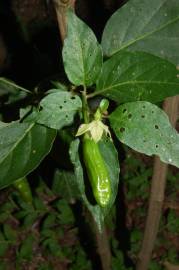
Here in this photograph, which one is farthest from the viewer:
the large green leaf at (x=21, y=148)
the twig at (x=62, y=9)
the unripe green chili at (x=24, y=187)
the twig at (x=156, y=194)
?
the unripe green chili at (x=24, y=187)

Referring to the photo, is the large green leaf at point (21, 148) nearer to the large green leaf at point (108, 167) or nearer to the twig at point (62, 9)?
the large green leaf at point (108, 167)

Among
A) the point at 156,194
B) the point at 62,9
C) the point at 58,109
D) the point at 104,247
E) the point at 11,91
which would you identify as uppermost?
the point at 62,9

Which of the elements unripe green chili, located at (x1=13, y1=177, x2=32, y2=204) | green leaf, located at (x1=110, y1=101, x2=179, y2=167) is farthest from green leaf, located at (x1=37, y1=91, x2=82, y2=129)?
unripe green chili, located at (x1=13, y1=177, x2=32, y2=204)

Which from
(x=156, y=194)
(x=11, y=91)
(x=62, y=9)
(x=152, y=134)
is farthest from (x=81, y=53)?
(x=156, y=194)

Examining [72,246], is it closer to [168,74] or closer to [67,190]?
[67,190]

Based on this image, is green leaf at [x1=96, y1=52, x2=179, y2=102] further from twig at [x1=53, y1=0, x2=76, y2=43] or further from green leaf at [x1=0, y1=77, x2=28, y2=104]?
green leaf at [x1=0, y1=77, x2=28, y2=104]

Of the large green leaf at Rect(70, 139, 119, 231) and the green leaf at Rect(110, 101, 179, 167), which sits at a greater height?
the green leaf at Rect(110, 101, 179, 167)

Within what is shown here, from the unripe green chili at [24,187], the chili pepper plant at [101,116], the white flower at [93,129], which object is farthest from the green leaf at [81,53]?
the unripe green chili at [24,187]

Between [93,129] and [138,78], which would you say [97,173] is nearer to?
[93,129]
